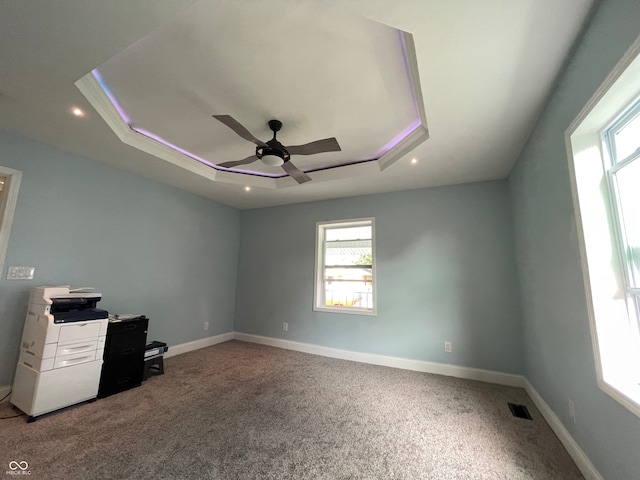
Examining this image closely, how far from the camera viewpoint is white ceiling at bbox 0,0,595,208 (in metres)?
1.32

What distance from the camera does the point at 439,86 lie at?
1.73m

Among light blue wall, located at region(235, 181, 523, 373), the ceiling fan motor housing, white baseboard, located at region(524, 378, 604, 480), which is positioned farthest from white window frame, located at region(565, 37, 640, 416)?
the ceiling fan motor housing

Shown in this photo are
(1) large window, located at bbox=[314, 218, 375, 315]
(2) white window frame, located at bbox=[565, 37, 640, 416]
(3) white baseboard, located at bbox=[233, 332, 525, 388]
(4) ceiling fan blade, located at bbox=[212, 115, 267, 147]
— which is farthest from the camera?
(1) large window, located at bbox=[314, 218, 375, 315]

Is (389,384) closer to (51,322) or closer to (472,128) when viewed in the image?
(472,128)

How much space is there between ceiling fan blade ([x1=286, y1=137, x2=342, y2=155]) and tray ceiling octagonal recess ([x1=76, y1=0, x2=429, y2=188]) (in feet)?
A: 0.97

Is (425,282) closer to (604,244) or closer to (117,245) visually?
(604,244)

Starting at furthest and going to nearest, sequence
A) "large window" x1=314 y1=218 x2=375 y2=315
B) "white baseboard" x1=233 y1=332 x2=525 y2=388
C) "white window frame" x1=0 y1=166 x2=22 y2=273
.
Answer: "large window" x1=314 y1=218 x2=375 y2=315
"white baseboard" x1=233 y1=332 x2=525 y2=388
"white window frame" x1=0 y1=166 x2=22 y2=273

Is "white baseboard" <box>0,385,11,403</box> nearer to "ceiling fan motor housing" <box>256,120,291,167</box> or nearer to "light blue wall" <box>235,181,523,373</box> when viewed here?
"light blue wall" <box>235,181,523,373</box>

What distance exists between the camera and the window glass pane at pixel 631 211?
1.30 metres

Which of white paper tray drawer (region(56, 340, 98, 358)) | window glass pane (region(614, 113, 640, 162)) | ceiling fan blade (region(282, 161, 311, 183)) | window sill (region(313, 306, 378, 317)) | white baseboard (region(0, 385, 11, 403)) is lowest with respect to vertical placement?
white baseboard (region(0, 385, 11, 403))

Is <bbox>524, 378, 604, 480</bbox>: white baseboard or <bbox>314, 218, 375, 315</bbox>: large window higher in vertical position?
<bbox>314, 218, 375, 315</bbox>: large window

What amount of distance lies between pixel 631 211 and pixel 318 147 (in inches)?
80.0

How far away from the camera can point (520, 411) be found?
233 cm

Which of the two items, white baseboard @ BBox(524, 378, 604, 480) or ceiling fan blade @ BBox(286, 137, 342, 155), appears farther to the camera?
ceiling fan blade @ BBox(286, 137, 342, 155)
